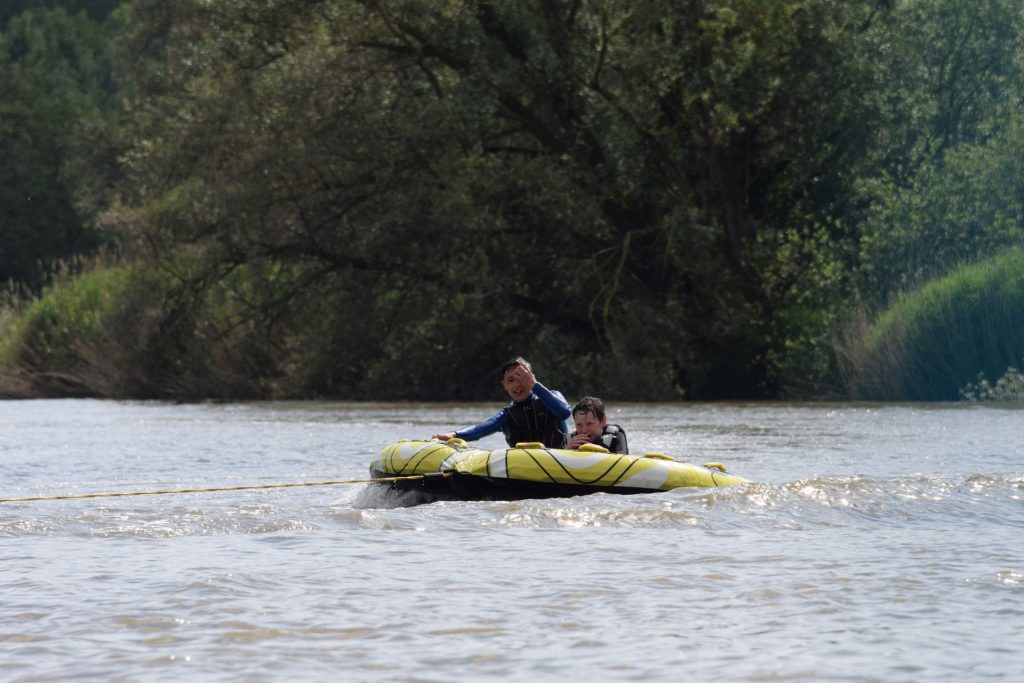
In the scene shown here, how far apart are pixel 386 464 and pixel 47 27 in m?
48.9

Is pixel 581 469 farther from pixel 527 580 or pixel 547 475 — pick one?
pixel 527 580

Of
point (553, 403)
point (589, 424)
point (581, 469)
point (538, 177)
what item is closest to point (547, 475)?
point (581, 469)

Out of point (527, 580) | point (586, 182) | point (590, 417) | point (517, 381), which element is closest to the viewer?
point (527, 580)

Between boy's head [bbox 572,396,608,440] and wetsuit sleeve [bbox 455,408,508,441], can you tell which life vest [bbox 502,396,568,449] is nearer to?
wetsuit sleeve [bbox 455,408,508,441]

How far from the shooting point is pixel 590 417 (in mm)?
10492

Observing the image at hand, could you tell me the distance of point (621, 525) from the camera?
9023 millimetres

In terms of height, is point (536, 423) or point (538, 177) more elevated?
point (538, 177)

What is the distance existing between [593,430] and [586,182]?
49.6 feet

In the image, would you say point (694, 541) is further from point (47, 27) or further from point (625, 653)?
point (47, 27)

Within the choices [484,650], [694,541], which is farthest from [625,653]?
[694,541]

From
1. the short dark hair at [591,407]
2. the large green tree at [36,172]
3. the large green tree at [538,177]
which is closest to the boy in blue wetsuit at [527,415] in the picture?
the short dark hair at [591,407]

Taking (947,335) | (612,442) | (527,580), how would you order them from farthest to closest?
1. (947,335)
2. (612,442)
3. (527,580)

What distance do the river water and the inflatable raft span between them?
0.10m

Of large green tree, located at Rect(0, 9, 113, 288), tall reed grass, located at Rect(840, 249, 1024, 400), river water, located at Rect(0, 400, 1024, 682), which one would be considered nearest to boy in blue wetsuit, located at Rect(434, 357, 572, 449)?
river water, located at Rect(0, 400, 1024, 682)
